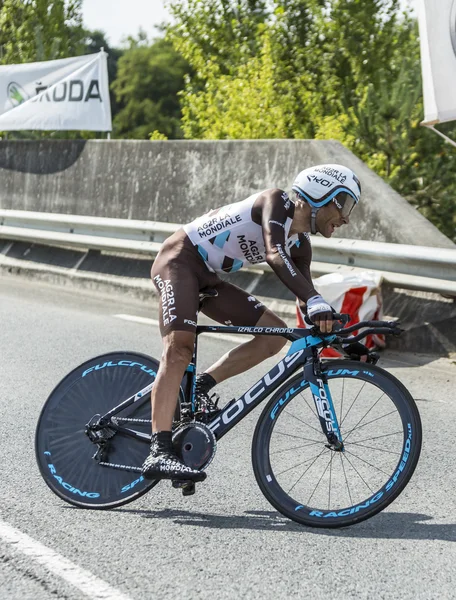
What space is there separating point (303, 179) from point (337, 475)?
1.36m

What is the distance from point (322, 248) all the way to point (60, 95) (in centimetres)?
576

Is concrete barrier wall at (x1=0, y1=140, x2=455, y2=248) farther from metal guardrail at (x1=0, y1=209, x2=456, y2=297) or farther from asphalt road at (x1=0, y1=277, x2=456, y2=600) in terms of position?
asphalt road at (x1=0, y1=277, x2=456, y2=600)

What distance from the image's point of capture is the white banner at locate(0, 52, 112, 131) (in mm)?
13750

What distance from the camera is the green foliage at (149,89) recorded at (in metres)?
85.2

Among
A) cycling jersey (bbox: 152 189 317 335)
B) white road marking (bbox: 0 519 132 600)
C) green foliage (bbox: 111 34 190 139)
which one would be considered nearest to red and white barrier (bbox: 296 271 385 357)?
cycling jersey (bbox: 152 189 317 335)

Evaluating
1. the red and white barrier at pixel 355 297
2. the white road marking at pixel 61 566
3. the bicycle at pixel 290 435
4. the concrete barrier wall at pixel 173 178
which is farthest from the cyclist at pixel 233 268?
the concrete barrier wall at pixel 173 178

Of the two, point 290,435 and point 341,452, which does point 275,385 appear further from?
point 341,452

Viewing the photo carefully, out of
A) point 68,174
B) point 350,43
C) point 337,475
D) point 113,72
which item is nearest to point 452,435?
point 337,475

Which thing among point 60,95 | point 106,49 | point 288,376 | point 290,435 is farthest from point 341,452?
point 106,49

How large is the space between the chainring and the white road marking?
30.2 inches

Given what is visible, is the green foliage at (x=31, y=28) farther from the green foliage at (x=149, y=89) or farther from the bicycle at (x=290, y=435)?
the green foliage at (x=149, y=89)

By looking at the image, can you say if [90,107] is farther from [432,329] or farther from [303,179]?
[303,179]

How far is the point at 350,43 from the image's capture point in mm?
21781

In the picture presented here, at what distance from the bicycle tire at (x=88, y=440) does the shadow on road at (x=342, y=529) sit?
0.15m
